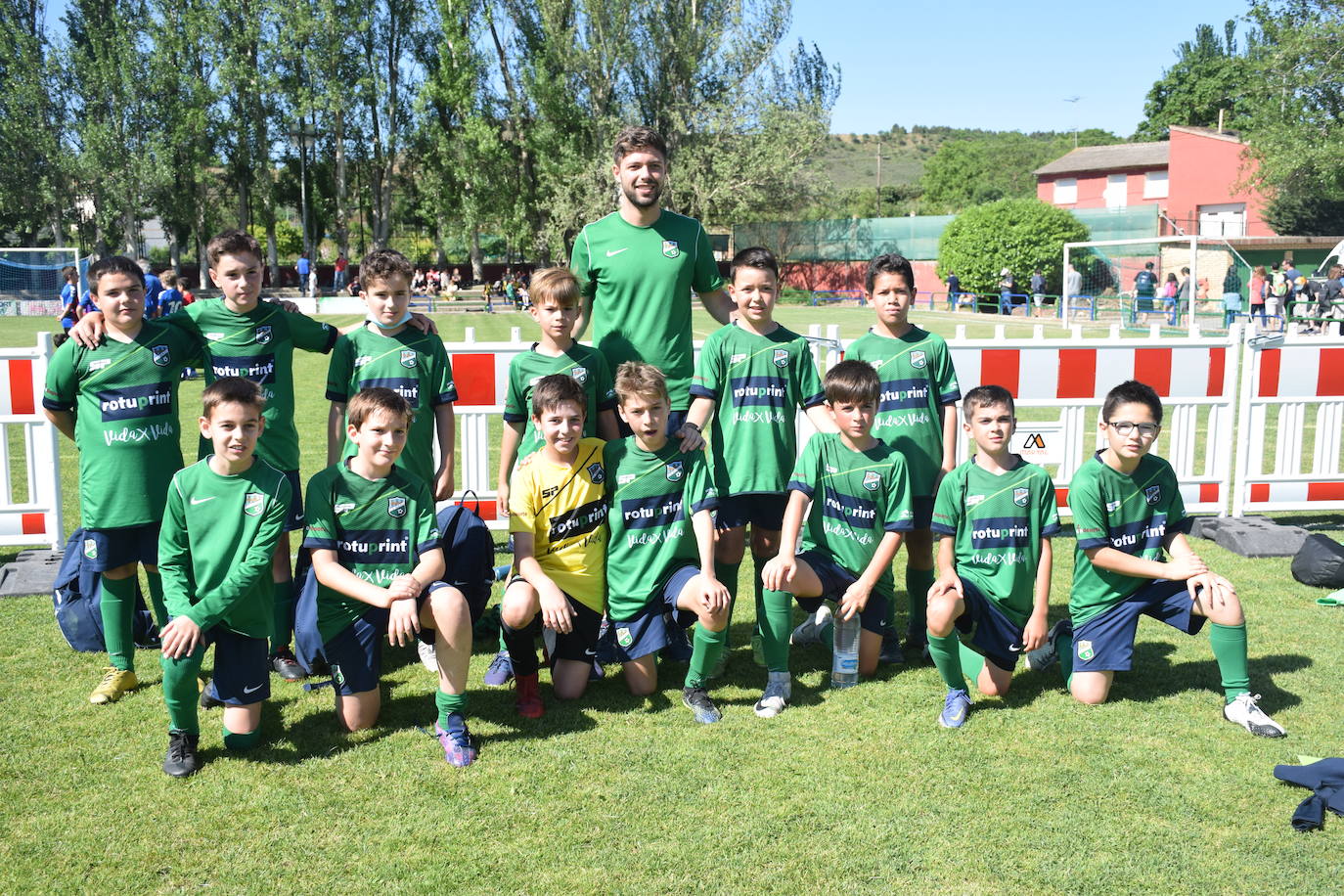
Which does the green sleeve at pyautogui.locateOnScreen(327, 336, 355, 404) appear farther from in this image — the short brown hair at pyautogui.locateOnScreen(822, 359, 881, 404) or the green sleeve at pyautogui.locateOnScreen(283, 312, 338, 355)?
the short brown hair at pyautogui.locateOnScreen(822, 359, 881, 404)

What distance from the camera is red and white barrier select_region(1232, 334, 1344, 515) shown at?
7105 millimetres

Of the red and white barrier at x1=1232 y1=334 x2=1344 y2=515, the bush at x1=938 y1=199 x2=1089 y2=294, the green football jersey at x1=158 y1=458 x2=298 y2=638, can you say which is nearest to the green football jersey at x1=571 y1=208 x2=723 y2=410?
the green football jersey at x1=158 y1=458 x2=298 y2=638

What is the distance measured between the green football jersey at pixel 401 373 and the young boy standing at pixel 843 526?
174 cm

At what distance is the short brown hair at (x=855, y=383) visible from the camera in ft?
14.9

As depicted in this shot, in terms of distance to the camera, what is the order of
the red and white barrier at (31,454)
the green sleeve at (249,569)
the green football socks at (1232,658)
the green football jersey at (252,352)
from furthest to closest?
the red and white barrier at (31,454), the green football jersey at (252,352), the green football socks at (1232,658), the green sleeve at (249,569)

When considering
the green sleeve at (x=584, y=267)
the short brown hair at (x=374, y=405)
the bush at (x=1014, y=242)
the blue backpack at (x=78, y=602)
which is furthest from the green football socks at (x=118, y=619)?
the bush at (x=1014, y=242)

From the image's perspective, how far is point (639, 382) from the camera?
4.42 metres

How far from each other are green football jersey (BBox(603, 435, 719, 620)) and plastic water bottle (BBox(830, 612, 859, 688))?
748 millimetres

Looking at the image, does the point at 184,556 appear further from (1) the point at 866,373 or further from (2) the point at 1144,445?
(2) the point at 1144,445

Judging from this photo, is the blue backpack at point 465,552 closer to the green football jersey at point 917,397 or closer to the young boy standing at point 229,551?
the young boy standing at point 229,551

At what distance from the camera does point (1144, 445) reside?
4512 mm

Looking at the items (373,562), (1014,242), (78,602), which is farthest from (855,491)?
(1014,242)

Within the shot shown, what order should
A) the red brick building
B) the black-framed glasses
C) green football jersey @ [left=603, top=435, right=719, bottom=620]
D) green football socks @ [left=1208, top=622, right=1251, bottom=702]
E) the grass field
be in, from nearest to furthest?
1. the grass field
2. green football socks @ [left=1208, top=622, right=1251, bottom=702]
3. the black-framed glasses
4. green football jersey @ [left=603, top=435, right=719, bottom=620]
5. the red brick building

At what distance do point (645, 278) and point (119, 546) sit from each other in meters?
2.65
